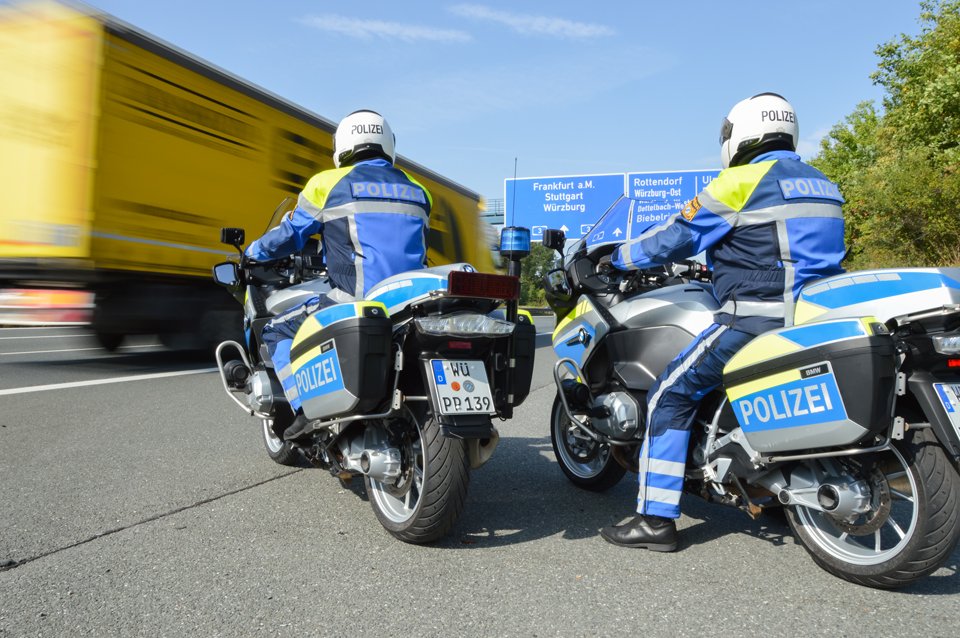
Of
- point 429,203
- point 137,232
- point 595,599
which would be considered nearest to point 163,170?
point 137,232

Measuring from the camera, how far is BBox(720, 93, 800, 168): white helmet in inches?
135

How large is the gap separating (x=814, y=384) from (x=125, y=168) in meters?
7.87

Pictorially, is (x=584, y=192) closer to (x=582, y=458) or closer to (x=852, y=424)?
(x=582, y=458)

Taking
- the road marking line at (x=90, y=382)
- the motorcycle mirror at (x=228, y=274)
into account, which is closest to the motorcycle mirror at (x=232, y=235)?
the motorcycle mirror at (x=228, y=274)

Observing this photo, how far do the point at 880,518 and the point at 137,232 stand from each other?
8113mm

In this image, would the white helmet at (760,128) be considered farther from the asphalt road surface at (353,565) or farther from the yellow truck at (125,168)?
the yellow truck at (125,168)

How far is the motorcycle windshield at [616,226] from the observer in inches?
181

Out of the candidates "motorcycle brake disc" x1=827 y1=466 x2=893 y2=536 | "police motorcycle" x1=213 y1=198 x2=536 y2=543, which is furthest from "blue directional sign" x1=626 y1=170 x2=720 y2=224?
"motorcycle brake disc" x1=827 y1=466 x2=893 y2=536

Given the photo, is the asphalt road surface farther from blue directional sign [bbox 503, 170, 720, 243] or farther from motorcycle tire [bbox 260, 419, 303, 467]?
blue directional sign [bbox 503, 170, 720, 243]

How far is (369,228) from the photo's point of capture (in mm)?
3701

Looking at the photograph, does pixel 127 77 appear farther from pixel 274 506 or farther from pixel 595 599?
pixel 595 599

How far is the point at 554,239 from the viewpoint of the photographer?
4.58 metres

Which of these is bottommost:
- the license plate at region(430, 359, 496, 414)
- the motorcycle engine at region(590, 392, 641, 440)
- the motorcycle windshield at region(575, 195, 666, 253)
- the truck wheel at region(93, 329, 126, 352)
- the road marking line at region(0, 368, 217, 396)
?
the road marking line at region(0, 368, 217, 396)

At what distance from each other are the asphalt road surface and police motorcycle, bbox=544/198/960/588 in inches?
9.0
